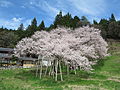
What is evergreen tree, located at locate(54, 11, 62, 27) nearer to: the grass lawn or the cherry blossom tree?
the cherry blossom tree

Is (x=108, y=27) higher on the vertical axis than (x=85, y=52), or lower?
higher

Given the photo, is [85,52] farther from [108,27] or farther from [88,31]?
[108,27]

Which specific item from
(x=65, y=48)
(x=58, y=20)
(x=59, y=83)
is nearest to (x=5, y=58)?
(x=58, y=20)

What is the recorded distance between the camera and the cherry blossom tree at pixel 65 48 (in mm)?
17406

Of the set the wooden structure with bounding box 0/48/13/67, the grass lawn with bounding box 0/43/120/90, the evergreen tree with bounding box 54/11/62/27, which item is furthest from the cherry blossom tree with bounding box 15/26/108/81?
the evergreen tree with bounding box 54/11/62/27

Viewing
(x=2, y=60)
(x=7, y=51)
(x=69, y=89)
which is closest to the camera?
(x=69, y=89)

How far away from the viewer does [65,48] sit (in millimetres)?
17531

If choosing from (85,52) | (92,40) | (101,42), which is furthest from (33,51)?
(101,42)

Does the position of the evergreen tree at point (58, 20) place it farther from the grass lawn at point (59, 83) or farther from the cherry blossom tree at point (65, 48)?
the grass lawn at point (59, 83)

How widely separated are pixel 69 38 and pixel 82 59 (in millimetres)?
6580

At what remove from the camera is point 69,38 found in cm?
2377

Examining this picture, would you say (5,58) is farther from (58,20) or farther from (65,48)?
(65,48)

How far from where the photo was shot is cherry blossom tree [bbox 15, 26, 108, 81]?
17.4 metres

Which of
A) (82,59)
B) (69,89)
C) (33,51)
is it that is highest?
(33,51)
